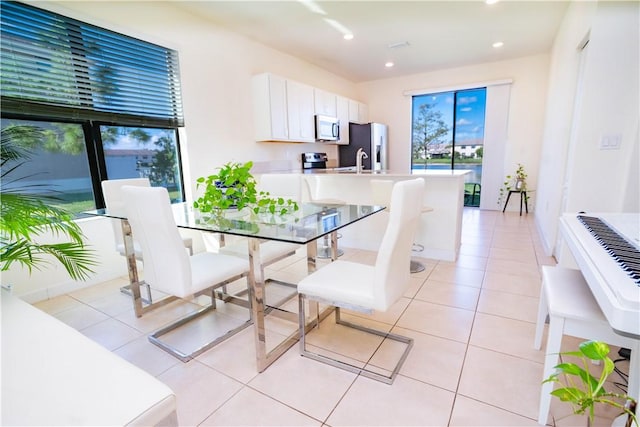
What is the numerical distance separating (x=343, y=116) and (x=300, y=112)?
142cm

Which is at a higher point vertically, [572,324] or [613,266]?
[613,266]

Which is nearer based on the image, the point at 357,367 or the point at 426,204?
the point at 357,367

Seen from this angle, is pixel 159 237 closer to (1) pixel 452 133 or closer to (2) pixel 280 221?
(2) pixel 280 221

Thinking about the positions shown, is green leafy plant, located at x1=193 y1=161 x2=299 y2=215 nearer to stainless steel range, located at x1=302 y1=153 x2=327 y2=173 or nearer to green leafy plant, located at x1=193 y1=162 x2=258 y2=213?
green leafy plant, located at x1=193 y1=162 x2=258 y2=213

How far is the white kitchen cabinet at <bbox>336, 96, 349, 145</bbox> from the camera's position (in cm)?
563

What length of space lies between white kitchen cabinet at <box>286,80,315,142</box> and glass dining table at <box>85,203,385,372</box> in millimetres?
2473

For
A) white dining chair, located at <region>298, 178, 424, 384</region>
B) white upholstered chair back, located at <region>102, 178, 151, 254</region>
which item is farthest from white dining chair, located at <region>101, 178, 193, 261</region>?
white dining chair, located at <region>298, 178, 424, 384</region>

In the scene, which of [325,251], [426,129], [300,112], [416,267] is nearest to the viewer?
[416,267]

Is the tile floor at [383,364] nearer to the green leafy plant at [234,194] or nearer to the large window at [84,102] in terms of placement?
the green leafy plant at [234,194]

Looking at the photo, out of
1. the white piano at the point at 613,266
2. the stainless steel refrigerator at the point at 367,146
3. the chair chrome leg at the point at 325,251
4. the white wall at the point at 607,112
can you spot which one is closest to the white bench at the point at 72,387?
the white piano at the point at 613,266

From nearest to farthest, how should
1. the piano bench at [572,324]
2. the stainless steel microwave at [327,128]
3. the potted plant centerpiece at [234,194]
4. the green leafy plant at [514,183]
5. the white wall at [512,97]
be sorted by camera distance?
1. the piano bench at [572,324]
2. the potted plant centerpiece at [234,194]
3. the stainless steel microwave at [327,128]
4. the white wall at [512,97]
5. the green leafy plant at [514,183]

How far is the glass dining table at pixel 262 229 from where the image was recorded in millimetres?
1608

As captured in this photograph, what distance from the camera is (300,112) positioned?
4.64m

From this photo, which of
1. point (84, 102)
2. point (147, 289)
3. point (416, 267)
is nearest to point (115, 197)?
point (147, 289)
